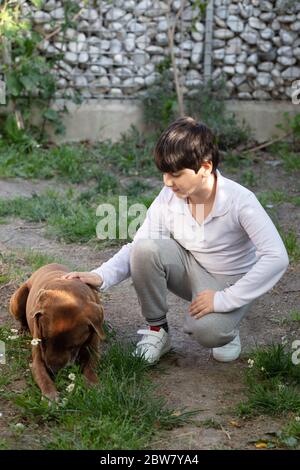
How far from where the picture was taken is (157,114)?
880 cm

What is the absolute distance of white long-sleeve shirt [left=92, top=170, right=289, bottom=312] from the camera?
387 cm

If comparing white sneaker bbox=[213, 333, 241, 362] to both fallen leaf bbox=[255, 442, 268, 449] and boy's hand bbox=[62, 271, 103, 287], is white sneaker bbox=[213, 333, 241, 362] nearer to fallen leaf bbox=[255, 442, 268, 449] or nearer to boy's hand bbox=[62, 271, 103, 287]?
boy's hand bbox=[62, 271, 103, 287]

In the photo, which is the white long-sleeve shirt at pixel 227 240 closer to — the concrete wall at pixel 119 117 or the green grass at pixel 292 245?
the green grass at pixel 292 245

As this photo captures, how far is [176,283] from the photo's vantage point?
4.30m

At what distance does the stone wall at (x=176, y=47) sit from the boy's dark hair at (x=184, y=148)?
507 centimetres


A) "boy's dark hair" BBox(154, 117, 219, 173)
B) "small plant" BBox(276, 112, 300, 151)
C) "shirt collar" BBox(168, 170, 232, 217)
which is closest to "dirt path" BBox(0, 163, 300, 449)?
"shirt collar" BBox(168, 170, 232, 217)

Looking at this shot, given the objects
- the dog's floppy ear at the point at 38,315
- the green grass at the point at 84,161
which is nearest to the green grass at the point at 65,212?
the green grass at the point at 84,161

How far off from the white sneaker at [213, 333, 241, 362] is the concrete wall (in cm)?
500

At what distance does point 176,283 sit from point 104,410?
933 mm

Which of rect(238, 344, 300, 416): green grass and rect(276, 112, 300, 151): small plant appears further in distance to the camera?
rect(276, 112, 300, 151): small plant

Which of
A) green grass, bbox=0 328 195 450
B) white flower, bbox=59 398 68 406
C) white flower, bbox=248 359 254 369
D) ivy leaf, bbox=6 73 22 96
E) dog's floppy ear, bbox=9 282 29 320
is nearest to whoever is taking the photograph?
green grass, bbox=0 328 195 450

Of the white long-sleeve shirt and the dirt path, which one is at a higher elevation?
the white long-sleeve shirt

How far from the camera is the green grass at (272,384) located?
12.3ft
